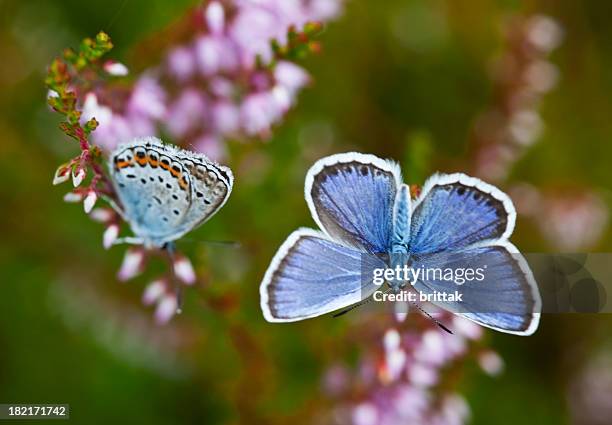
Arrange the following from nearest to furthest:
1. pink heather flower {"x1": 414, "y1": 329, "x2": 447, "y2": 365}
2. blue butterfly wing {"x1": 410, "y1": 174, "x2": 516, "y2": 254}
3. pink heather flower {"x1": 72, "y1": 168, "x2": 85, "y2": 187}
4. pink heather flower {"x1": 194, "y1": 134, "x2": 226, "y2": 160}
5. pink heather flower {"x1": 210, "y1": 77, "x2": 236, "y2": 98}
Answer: pink heather flower {"x1": 72, "y1": 168, "x2": 85, "y2": 187}, blue butterfly wing {"x1": 410, "y1": 174, "x2": 516, "y2": 254}, pink heather flower {"x1": 414, "y1": 329, "x2": 447, "y2": 365}, pink heather flower {"x1": 210, "y1": 77, "x2": 236, "y2": 98}, pink heather flower {"x1": 194, "y1": 134, "x2": 226, "y2": 160}

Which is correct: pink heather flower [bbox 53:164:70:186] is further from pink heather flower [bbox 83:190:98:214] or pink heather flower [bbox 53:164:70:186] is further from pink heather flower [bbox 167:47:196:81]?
pink heather flower [bbox 167:47:196:81]

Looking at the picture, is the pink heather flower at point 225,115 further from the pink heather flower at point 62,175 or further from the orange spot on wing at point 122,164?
the pink heather flower at point 62,175

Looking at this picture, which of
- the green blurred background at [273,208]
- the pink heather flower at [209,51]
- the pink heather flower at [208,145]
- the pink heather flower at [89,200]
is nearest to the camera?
the pink heather flower at [89,200]

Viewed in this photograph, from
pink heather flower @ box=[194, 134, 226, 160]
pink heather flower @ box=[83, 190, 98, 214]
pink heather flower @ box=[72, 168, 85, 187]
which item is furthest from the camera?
pink heather flower @ box=[194, 134, 226, 160]

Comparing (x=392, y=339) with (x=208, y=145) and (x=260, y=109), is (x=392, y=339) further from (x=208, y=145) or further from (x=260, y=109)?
(x=208, y=145)

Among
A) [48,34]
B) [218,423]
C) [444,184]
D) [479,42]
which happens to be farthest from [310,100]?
[444,184]

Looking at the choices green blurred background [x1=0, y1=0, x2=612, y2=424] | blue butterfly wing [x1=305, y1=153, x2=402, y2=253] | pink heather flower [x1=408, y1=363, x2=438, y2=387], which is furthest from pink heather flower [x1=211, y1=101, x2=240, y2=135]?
pink heather flower [x1=408, y1=363, x2=438, y2=387]

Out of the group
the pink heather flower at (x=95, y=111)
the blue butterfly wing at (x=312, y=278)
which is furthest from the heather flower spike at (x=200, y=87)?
the blue butterfly wing at (x=312, y=278)

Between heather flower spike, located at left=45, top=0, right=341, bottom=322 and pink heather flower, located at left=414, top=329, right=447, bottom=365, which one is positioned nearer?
heather flower spike, located at left=45, top=0, right=341, bottom=322
